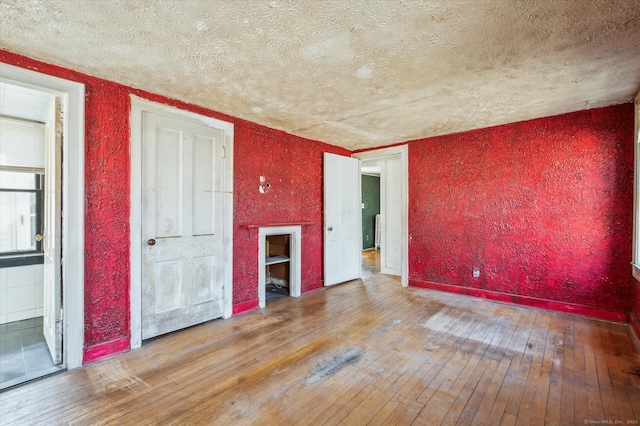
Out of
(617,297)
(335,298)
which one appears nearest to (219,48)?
(335,298)

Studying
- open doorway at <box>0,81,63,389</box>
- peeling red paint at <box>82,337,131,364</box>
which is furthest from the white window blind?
peeling red paint at <box>82,337,131,364</box>

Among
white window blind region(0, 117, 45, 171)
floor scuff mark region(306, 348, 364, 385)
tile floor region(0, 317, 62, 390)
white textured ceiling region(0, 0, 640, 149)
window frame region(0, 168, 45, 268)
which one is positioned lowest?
tile floor region(0, 317, 62, 390)

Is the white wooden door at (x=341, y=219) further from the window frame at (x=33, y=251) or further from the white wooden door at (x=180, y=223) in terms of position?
the window frame at (x=33, y=251)

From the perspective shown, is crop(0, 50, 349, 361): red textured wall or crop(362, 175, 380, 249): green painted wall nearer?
crop(0, 50, 349, 361): red textured wall

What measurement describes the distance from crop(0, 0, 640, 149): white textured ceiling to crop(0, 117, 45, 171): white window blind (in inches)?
69.6

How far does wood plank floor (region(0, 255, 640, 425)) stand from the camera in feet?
5.95

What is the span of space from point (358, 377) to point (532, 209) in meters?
3.16

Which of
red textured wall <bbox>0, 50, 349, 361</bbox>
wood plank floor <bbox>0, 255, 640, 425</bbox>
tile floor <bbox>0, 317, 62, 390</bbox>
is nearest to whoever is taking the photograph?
wood plank floor <bbox>0, 255, 640, 425</bbox>

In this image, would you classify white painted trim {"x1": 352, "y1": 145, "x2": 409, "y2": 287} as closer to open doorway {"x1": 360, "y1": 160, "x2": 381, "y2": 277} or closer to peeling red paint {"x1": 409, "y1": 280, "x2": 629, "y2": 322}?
peeling red paint {"x1": 409, "y1": 280, "x2": 629, "y2": 322}

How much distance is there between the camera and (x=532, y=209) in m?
3.74

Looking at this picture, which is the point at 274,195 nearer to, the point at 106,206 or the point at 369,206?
the point at 106,206

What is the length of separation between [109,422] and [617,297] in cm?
484

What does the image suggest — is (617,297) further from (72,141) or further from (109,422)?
(72,141)

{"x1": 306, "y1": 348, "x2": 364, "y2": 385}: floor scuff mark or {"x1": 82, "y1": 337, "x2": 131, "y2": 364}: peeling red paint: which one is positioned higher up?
{"x1": 82, "y1": 337, "x2": 131, "y2": 364}: peeling red paint
